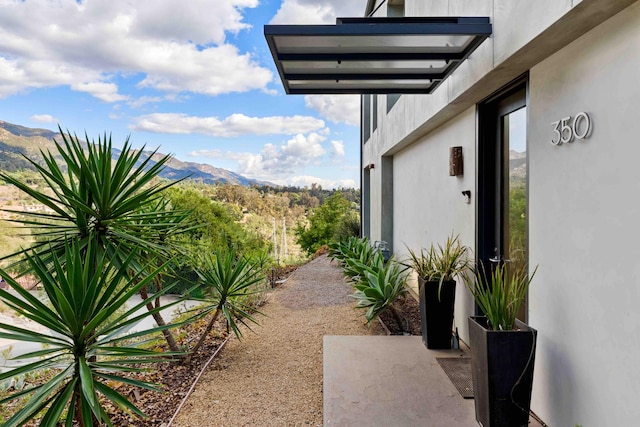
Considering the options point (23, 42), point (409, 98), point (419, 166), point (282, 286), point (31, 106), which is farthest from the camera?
point (31, 106)

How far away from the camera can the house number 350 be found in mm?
2463

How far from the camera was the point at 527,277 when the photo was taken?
310cm

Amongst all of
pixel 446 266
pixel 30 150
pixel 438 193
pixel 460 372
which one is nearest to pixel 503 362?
pixel 460 372

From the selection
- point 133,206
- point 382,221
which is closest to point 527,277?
point 133,206

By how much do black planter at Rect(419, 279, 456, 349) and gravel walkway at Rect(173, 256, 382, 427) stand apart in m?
1.03

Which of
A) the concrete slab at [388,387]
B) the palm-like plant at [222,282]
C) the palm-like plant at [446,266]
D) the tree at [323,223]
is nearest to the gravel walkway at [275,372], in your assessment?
the concrete slab at [388,387]

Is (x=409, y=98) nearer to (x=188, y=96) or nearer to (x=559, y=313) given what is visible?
(x=559, y=313)

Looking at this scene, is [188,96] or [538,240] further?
[188,96]

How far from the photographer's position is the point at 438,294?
4.31 m

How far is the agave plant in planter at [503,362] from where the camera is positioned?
8.69 feet

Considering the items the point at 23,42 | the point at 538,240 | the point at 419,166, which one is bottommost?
the point at 538,240

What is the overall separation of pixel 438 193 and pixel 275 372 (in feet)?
10.8

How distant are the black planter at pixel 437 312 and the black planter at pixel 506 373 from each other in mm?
1617

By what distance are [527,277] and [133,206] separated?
313 cm
